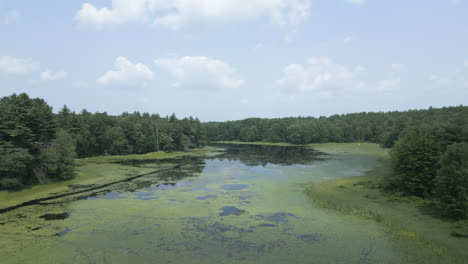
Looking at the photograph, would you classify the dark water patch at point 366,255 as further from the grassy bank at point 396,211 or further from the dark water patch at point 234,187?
the dark water patch at point 234,187

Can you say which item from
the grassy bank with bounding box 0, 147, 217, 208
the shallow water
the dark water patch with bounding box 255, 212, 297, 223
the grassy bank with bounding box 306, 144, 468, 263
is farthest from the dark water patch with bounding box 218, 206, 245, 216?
the grassy bank with bounding box 0, 147, 217, 208

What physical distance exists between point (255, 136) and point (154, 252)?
500 feet

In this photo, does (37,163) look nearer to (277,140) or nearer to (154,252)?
(154,252)

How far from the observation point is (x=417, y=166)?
31.5 metres

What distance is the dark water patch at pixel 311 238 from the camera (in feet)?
70.9

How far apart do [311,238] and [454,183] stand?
483 inches

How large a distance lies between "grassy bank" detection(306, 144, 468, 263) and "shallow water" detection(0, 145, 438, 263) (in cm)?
172

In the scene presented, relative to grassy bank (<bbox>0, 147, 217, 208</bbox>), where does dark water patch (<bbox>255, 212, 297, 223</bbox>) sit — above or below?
below

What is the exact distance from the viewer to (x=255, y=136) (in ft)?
562

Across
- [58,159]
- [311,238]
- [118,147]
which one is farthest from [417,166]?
[118,147]

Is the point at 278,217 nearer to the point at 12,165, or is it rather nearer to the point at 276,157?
the point at 12,165

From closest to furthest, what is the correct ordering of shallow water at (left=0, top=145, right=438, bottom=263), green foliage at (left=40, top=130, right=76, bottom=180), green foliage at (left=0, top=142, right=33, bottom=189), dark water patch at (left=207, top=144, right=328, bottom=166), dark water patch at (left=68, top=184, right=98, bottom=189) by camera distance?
shallow water at (left=0, top=145, right=438, bottom=263), green foliage at (left=0, top=142, right=33, bottom=189), dark water patch at (left=68, top=184, right=98, bottom=189), green foliage at (left=40, top=130, right=76, bottom=180), dark water patch at (left=207, top=144, right=328, bottom=166)

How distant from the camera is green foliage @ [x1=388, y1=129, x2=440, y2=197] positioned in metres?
31.1

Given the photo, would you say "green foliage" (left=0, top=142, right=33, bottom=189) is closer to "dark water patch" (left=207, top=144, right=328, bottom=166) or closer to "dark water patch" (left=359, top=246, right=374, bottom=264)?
"dark water patch" (left=359, top=246, right=374, bottom=264)
